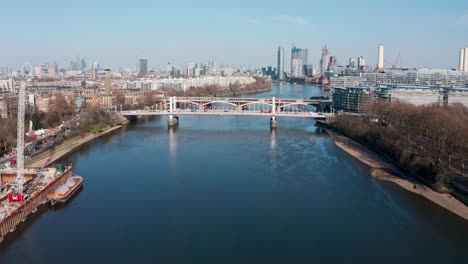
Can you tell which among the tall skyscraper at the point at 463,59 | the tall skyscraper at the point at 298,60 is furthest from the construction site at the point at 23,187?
the tall skyscraper at the point at 298,60

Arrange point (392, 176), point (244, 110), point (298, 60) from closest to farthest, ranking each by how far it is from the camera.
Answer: point (392, 176) < point (244, 110) < point (298, 60)

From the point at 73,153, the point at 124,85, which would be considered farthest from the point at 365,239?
the point at 124,85

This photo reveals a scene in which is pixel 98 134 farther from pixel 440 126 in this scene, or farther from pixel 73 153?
pixel 440 126

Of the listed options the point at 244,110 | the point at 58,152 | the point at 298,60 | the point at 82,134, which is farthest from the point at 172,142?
the point at 298,60

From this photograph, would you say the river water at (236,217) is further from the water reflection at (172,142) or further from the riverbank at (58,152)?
the riverbank at (58,152)

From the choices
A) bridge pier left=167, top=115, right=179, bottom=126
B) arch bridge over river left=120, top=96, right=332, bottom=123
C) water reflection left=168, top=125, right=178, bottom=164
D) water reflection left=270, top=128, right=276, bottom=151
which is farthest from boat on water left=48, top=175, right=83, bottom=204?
arch bridge over river left=120, top=96, right=332, bottom=123

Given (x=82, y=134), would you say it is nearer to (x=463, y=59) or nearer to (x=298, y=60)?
(x=463, y=59)

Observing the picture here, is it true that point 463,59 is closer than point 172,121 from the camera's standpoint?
No
